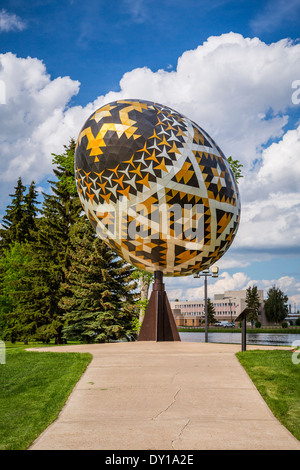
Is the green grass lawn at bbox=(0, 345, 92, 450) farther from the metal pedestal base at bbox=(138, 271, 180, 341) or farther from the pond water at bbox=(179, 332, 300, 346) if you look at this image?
the pond water at bbox=(179, 332, 300, 346)

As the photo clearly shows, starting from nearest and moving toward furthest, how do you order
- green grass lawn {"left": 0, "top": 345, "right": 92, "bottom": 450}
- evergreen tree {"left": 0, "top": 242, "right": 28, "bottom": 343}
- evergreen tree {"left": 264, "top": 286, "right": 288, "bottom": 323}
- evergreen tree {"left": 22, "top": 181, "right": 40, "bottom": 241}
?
green grass lawn {"left": 0, "top": 345, "right": 92, "bottom": 450}
evergreen tree {"left": 0, "top": 242, "right": 28, "bottom": 343}
evergreen tree {"left": 22, "top": 181, "right": 40, "bottom": 241}
evergreen tree {"left": 264, "top": 286, "right": 288, "bottom": 323}

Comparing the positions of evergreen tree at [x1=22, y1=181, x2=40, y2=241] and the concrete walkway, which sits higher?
evergreen tree at [x1=22, y1=181, x2=40, y2=241]

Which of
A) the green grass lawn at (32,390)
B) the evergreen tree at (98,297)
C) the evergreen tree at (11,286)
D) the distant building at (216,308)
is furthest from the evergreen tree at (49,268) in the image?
the distant building at (216,308)

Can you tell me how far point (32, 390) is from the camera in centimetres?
898

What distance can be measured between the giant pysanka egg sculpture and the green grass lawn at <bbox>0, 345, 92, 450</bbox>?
593 cm

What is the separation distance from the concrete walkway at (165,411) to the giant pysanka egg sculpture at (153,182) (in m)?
6.18

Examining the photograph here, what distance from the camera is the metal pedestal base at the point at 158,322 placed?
1730 cm

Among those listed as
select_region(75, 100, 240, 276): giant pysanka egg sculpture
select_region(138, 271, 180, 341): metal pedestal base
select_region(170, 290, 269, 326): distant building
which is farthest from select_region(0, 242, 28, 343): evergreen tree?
select_region(170, 290, 269, 326): distant building

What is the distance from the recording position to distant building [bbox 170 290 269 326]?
126438 mm

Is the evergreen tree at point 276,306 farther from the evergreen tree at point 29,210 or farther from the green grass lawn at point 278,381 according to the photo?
the green grass lawn at point 278,381

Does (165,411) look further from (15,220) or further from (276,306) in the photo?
(276,306)

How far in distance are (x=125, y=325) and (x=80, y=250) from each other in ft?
18.4

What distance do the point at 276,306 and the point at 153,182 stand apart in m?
80.0
